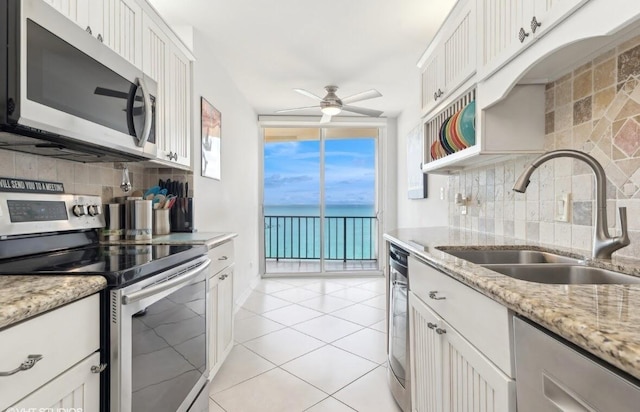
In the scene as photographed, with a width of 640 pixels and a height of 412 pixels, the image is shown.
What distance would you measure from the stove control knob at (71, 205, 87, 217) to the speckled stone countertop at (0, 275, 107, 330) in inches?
28.2

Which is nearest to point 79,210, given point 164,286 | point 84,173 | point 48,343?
point 84,173

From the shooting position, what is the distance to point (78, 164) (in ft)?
5.57

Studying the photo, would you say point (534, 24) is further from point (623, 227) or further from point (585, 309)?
point (585, 309)

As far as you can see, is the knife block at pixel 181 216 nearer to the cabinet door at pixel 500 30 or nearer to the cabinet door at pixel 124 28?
the cabinet door at pixel 124 28

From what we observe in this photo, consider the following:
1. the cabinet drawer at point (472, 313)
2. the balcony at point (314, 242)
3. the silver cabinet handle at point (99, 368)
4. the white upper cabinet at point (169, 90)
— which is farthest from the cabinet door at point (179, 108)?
the balcony at point (314, 242)

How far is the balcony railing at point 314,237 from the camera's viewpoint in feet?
19.7

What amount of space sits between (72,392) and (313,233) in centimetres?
546

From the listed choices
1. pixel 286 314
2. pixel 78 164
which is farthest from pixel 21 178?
pixel 286 314

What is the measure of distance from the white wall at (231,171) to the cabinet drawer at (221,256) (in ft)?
1.26

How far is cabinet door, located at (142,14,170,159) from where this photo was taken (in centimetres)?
181

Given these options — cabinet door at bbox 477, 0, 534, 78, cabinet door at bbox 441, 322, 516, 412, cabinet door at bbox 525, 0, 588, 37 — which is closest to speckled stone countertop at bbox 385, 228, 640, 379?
cabinet door at bbox 441, 322, 516, 412

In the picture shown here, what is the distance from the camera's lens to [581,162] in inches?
53.7

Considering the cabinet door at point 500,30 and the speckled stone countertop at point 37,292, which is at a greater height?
the cabinet door at point 500,30

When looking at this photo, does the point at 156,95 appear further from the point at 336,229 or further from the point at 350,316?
the point at 336,229
